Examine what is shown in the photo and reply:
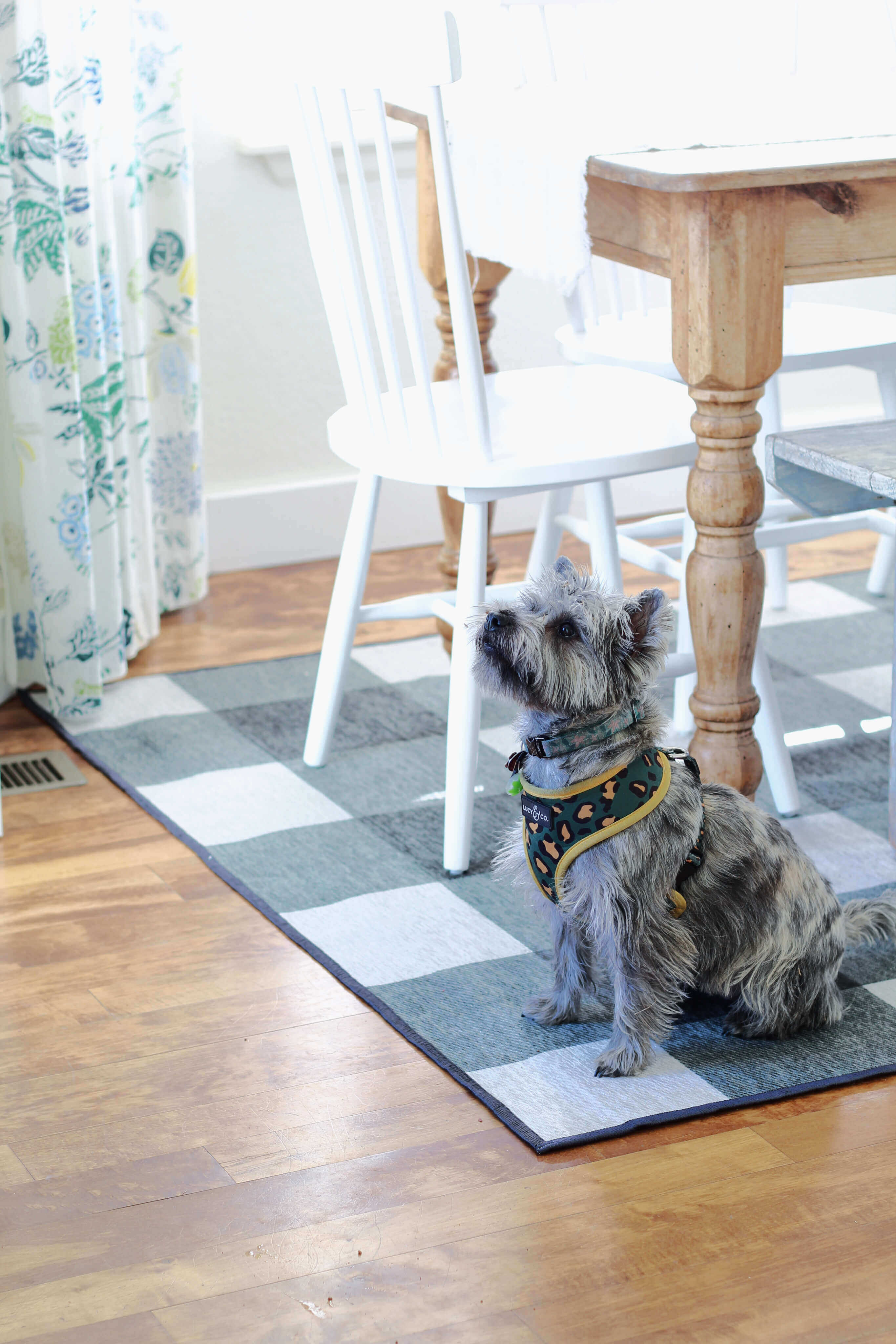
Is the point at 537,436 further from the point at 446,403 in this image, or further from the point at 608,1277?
the point at 608,1277

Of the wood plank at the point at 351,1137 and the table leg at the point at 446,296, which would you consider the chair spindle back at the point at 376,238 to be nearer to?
the table leg at the point at 446,296

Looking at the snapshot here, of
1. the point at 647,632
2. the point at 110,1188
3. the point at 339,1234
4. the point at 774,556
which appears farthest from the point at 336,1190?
the point at 774,556

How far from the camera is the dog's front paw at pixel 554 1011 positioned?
5.29ft

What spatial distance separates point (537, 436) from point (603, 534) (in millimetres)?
296

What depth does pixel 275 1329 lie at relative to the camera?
1.20m

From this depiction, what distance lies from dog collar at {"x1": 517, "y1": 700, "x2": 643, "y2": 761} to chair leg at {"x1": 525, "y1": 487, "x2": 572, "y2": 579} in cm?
87

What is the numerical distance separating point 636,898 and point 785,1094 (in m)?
0.24

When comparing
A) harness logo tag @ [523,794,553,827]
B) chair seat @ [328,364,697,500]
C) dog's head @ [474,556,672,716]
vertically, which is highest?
chair seat @ [328,364,697,500]

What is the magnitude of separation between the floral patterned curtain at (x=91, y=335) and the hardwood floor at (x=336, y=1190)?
79 cm

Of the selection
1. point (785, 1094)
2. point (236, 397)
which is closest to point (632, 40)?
point (236, 397)

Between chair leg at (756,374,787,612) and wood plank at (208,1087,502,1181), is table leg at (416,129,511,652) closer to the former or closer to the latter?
chair leg at (756,374,787,612)

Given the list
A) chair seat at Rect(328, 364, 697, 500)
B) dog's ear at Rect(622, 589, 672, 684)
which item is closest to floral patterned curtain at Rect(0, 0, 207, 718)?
chair seat at Rect(328, 364, 697, 500)

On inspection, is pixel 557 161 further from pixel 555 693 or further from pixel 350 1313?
pixel 350 1313

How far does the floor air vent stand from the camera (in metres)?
2.26
